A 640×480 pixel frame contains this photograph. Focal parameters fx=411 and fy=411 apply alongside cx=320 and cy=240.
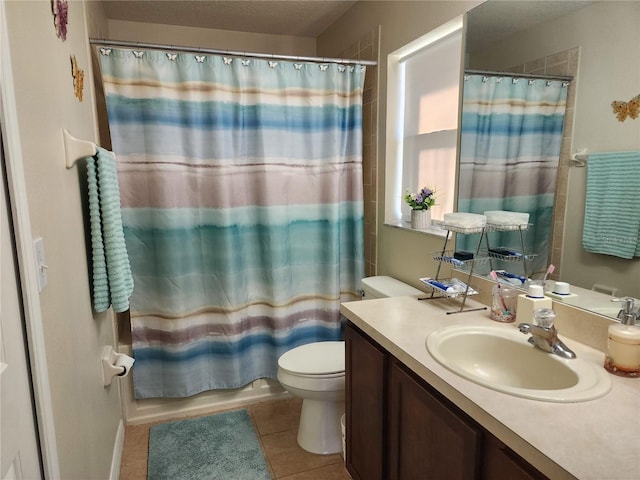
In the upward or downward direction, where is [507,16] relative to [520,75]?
upward

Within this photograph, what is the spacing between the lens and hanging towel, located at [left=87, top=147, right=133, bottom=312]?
151 centimetres

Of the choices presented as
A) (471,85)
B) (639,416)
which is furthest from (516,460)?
(471,85)

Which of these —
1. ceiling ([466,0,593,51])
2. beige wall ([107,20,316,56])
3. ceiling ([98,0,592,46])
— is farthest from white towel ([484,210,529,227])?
beige wall ([107,20,316,56])

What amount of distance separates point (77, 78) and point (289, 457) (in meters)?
1.98

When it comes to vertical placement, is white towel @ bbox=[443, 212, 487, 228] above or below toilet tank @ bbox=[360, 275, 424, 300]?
above

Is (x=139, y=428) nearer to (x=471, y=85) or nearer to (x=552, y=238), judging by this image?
(x=552, y=238)

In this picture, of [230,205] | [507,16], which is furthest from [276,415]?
[507,16]

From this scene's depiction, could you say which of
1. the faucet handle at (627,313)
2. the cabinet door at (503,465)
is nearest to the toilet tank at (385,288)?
the faucet handle at (627,313)

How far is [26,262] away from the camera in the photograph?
877mm

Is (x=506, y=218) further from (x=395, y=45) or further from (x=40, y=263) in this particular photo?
(x=40, y=263)

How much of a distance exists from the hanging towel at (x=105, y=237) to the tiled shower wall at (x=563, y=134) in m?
1.61

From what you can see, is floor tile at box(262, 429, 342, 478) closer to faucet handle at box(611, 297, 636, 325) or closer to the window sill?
the window sill

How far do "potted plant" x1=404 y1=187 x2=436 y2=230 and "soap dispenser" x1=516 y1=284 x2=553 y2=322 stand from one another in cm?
84

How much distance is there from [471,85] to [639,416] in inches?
54.3
